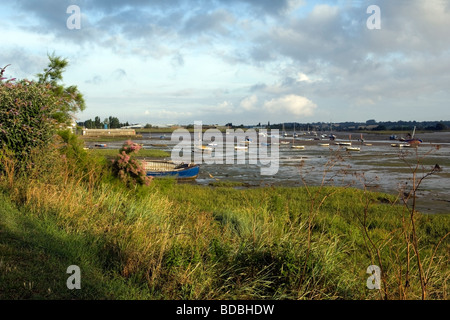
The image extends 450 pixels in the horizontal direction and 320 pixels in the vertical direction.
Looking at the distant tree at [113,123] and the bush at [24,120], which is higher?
the distant tree at [113,123]

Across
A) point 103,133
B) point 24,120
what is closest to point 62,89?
Answer: point 24,120

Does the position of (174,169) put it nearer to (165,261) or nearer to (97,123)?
(165,261)

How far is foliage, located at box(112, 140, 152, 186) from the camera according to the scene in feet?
44.8

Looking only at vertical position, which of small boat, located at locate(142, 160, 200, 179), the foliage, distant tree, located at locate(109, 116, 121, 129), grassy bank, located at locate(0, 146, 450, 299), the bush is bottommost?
small boat, located at locate(142, 160, 200, 179)

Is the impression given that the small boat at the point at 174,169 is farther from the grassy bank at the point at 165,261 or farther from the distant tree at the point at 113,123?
the distant tree at the point at 113,123

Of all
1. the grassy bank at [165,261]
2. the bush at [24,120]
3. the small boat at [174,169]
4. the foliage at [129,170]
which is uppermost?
the bush at [24,120]

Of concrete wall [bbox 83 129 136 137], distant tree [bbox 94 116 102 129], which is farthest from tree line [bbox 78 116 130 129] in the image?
concrete wall [bbox 83 129 136 137]

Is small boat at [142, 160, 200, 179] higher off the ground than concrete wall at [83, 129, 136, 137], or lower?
lower

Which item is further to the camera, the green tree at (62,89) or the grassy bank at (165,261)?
the green tree at (62,89)

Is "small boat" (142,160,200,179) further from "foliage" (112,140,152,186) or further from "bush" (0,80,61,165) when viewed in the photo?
"bush" (0,80,61,165)

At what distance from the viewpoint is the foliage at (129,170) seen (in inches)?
537

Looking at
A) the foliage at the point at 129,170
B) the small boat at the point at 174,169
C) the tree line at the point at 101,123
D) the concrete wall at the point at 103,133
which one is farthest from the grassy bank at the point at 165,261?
the tree line at the point at 101,123
